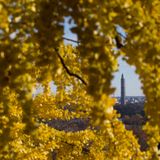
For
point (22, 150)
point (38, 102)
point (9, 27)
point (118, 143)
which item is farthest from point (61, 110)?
point (9, 27)

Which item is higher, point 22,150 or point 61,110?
point 61,110

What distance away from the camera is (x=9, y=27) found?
15.9 ft

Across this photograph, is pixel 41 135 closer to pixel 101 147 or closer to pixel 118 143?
pixel 101 147

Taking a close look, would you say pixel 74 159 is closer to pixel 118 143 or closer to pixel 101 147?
pixel 101 147

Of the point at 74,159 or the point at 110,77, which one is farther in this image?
the point at 74,159

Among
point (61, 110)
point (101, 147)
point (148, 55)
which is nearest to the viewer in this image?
point (148, 55)

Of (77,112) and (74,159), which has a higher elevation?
(77,112)

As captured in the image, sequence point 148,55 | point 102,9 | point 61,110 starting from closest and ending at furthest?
point 102,9 < point 148,55 < point 61,110

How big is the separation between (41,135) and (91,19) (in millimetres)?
7318

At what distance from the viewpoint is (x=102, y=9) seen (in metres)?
4.58

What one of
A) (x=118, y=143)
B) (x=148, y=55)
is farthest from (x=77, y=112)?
(x=148, y=55)

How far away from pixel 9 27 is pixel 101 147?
8.16 m

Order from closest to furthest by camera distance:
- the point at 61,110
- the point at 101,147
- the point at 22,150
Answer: the point at 22,150, the point at 101,147, the point at 61,110

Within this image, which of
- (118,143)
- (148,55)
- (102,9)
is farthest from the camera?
(118,143)
